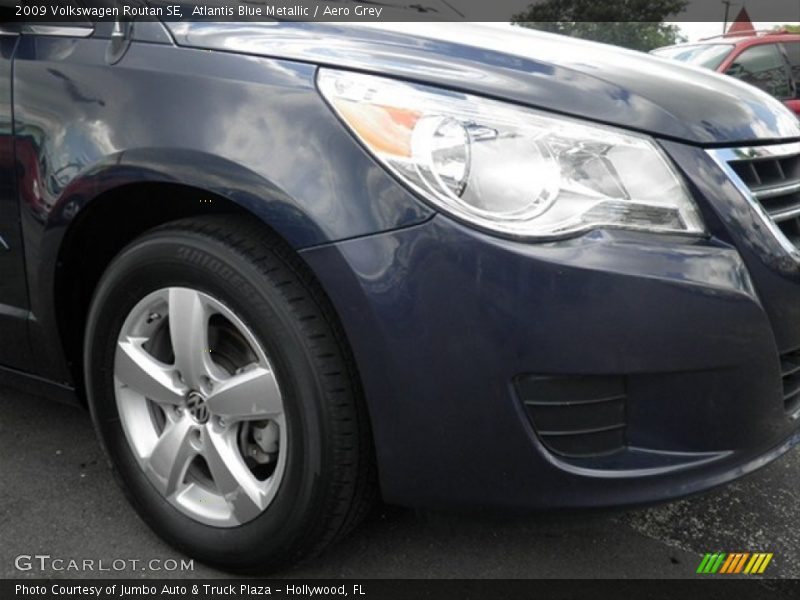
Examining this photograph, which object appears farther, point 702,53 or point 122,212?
point 702,53

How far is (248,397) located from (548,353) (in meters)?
0.68

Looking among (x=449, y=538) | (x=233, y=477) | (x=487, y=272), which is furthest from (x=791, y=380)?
(x=233, y=477)

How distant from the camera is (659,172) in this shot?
4.86 ft

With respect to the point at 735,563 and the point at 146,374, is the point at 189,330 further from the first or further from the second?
the point at 735,563

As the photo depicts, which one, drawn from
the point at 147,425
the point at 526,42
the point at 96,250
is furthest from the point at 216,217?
the point at 526,42

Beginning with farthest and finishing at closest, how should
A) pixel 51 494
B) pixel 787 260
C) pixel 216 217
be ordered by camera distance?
1. pixel 51 494
2. pixel 216 217
3. pixel 787 260

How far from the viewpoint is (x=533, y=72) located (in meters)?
1.54

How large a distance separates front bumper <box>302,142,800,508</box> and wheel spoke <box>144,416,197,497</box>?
0.54m

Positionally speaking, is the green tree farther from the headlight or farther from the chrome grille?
the headlight

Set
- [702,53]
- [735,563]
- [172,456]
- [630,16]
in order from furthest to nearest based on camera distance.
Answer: [630,16] < [702,53] < [735,563] < [172,456]

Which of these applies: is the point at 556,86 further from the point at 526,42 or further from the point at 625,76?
the point at 526,42

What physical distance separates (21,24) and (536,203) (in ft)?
4.81

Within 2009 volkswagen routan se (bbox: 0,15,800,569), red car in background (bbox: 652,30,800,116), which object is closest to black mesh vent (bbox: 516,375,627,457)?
2009 volkswagen routan se (bbox: 0,15,800,569)

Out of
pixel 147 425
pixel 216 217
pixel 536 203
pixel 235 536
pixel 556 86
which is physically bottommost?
pixel 235 536
